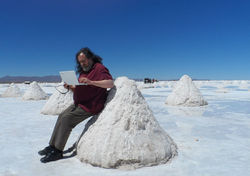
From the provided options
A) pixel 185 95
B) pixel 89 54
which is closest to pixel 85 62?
pixel 89 54

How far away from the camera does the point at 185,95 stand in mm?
9102

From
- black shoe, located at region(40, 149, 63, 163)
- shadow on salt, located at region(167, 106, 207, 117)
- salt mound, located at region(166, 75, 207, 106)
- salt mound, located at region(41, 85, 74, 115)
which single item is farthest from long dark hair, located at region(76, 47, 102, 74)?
salt mound, located at region(166, 75, 207, 106)

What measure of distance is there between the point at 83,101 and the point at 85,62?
0.54 metres

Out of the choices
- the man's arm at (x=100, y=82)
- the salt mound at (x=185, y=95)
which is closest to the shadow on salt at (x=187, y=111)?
the salt mound at (x=185, y=95)

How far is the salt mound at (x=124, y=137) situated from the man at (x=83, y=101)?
183 mm

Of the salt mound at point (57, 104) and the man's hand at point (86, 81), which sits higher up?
the man's hand at point (86, 81)

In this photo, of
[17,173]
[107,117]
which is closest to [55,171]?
[17,173]

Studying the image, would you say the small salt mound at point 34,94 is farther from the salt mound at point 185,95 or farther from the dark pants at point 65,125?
the dark pants at point 65,125

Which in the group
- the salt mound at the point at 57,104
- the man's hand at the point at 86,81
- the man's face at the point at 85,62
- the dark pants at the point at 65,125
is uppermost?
the man's face at the point at 85,62

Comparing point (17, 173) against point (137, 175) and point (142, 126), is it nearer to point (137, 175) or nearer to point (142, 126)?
point (137, 175)

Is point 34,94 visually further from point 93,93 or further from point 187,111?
point 93,93

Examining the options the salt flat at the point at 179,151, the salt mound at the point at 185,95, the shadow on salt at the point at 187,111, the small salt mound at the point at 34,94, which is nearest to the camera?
the salt flat at the point at 179,151

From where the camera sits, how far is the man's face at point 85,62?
3.14 m

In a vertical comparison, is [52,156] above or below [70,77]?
below
